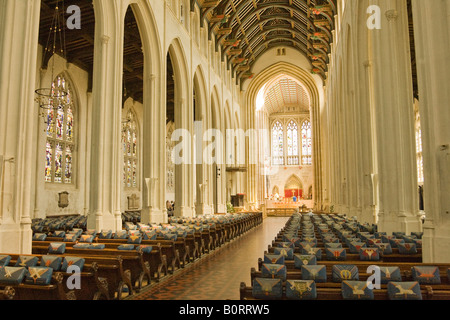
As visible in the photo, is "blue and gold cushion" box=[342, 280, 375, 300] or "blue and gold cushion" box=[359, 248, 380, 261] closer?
"blue and gold cushion" box=[342, 280, 375, 300]

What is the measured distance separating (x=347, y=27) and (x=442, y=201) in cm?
1147

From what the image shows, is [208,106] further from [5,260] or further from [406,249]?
[5,260]

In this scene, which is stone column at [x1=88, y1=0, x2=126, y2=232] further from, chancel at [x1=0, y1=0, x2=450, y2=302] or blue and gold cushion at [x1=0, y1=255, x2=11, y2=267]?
blue and gold cushion at [x1=0, y1=255, x2=11, y2=267]

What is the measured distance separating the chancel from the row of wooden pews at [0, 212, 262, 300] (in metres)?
0.03

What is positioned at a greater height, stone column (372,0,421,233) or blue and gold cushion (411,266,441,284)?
stone column (372,0,421,233)

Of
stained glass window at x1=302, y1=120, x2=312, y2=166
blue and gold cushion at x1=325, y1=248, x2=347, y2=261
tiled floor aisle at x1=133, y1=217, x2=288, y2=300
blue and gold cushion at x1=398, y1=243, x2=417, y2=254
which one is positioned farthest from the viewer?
stained glass window at x1=302, y1=120, x2=312, y2=166

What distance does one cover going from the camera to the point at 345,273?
392cm

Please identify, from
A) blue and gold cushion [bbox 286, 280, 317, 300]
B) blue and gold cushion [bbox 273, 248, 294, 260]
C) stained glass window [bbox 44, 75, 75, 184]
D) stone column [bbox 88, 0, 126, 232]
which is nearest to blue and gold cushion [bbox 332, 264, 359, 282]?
blue and gold cushion [bbox 286, 280, 317, 300]

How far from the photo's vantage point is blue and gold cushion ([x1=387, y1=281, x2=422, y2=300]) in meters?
3.17

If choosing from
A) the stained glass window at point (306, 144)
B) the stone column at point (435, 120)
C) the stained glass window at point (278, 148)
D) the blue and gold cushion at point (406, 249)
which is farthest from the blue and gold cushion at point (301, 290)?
the stained glass window at point (278, 148)

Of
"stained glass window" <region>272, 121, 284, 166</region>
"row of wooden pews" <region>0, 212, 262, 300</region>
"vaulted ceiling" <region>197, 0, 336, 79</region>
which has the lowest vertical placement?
"row of wooden pews" <region>0, 212, 262, 300</region>

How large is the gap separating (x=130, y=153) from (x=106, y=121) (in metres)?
15.1

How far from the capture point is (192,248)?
8992mm

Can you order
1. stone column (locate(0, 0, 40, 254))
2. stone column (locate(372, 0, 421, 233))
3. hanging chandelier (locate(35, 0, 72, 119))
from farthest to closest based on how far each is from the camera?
hanging chandelier (locate(35, 0, 72, 119)), stone column (locate(372, 0, 421, 233)), stone column (locate(0, 0, 40, 254))
